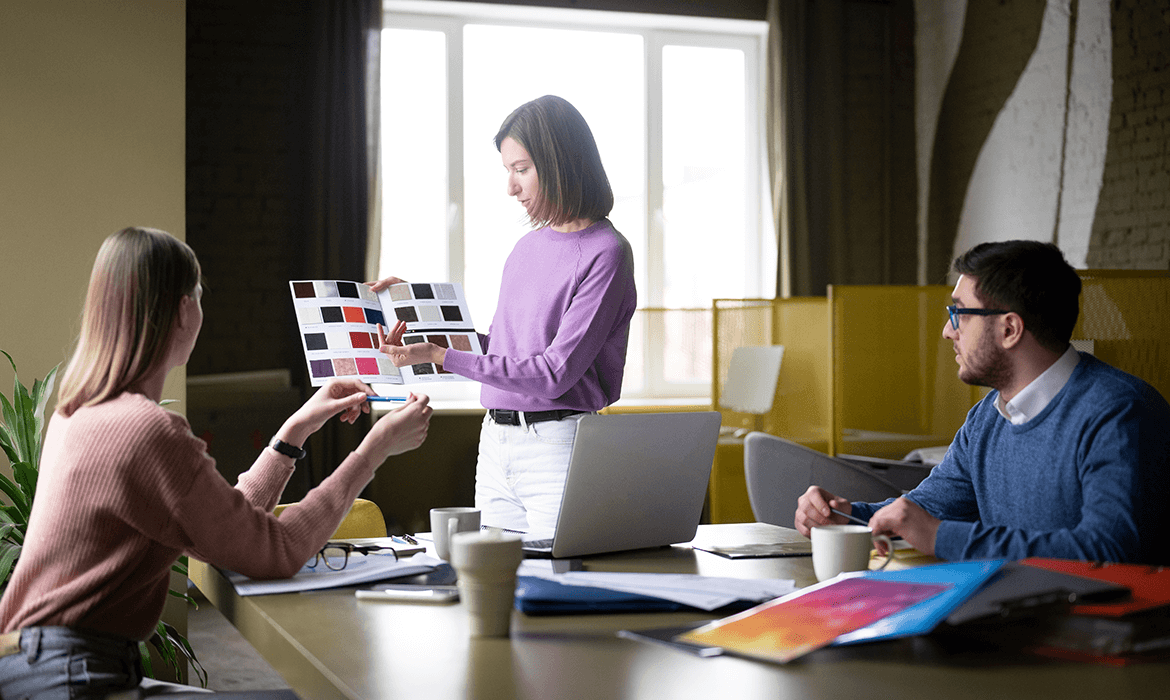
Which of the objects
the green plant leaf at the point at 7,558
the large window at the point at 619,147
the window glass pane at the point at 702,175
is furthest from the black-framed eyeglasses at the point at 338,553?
the window glass pane at the point at 702,175

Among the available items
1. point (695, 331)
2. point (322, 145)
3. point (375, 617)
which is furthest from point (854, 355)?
point (375, 617)

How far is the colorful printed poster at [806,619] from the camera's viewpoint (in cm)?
91

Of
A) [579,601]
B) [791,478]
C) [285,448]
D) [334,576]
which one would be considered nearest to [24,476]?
[285,448]

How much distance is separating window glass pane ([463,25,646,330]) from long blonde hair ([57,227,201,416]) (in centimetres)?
410

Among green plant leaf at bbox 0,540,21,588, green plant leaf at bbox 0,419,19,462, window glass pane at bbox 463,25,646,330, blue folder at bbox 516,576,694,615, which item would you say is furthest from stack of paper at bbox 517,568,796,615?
window glass pane at bbox 463,25,646,330

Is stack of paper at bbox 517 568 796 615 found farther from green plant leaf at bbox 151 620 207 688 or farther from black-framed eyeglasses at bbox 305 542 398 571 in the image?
green plant leaf at bbox 151 620 207 688

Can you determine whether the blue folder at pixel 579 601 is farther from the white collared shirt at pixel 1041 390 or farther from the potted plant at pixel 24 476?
the potted plant at pixel 24 476

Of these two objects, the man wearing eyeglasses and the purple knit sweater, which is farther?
the purple knit sweater

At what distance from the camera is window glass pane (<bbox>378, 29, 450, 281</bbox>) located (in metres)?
5.31

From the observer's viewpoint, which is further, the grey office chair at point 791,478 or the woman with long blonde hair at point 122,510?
the grey office chair at point 791,478

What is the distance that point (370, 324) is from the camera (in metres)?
1.89

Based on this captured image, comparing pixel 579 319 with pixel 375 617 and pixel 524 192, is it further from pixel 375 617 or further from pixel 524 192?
pixel 375 617

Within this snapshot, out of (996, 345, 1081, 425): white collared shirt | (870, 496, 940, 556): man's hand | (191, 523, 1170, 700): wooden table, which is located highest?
(996, 345, 1081, 425): white collared shirt

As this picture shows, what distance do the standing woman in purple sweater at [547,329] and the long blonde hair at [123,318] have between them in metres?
0.62
